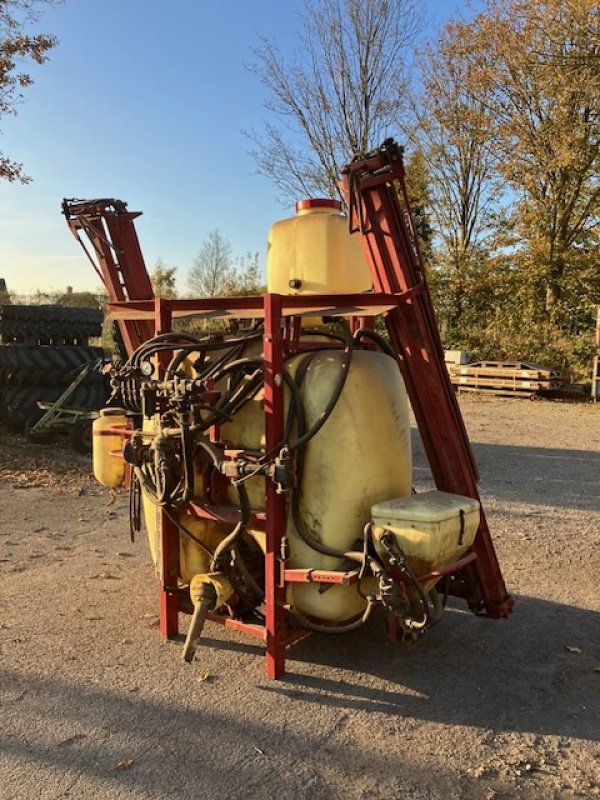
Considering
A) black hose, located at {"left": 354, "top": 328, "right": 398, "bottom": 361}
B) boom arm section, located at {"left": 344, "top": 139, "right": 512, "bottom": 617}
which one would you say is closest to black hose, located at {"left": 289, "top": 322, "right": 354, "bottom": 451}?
boom arm section, located at {"left": 344, "top": 139, "right": 512, "bottom": 617}

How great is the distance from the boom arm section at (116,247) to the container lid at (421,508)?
2146 millimetres

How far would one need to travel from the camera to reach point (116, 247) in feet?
14.4

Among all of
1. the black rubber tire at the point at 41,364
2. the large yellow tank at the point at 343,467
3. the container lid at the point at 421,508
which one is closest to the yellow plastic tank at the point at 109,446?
the large yellow tank at the point at 343,467

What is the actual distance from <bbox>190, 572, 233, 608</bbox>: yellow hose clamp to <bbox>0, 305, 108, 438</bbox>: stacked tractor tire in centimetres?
612

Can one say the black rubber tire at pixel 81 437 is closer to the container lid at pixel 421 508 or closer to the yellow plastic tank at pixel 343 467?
the yellow plastic tank at pixel 343 467

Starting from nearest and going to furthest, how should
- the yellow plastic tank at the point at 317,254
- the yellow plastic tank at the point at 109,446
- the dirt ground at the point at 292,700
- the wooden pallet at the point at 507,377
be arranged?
the dirt ground at the point at 292,700, the yellow plastic tank at the point at 317,254, the yellow plastic tank at the point at 109,446, the wooden pallet at the point at 507,377

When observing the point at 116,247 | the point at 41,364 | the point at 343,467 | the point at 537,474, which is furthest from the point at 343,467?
the point at 41,364

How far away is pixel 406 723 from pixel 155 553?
69.0 inches

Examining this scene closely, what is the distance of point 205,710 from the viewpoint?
301cm

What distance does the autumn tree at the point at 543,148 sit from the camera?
63.2ft

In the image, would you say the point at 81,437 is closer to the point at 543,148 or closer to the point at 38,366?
the point at 38,366

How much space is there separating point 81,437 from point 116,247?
4.90m

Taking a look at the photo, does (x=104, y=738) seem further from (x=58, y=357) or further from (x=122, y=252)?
(x=58, y=357)

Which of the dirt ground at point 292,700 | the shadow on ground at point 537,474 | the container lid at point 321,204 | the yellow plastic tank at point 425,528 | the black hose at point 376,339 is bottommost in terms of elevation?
the shadow on ground at point 537,474
